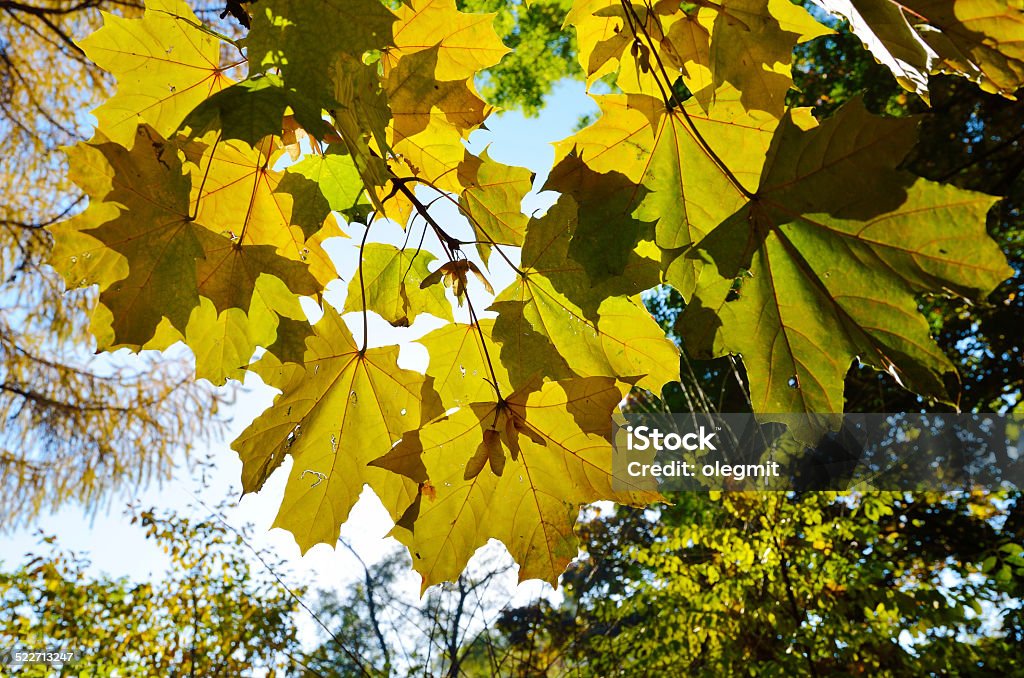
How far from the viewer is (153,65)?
24.7 inches

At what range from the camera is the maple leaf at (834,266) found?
432mm

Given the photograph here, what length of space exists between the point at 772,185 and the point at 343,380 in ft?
1.41

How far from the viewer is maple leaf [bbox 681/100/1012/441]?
432mm

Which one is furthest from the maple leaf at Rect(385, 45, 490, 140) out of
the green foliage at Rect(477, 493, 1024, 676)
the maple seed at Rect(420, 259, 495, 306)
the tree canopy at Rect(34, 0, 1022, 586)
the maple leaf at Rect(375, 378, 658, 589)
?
the green foliage at Rect(477, 493, 1024, 676)

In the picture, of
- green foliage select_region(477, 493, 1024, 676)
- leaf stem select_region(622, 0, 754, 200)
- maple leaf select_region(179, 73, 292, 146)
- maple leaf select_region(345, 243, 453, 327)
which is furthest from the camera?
green foliage select_region(477, 493, 1024, 676)

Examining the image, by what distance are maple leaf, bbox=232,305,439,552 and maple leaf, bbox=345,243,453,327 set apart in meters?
0.03

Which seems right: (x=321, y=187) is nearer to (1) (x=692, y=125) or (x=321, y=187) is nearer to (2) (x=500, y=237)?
(2) (x=500, y=237)

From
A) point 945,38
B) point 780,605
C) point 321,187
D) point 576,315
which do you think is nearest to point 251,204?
point 321,187

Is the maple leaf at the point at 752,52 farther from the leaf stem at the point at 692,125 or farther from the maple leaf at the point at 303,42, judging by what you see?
the maple leaf at the point at 303,42

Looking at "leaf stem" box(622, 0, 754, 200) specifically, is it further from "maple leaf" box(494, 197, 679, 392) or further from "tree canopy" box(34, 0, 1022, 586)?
"maple leaf" box(494, 197, 679, 392)

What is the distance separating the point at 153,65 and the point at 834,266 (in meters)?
0.62

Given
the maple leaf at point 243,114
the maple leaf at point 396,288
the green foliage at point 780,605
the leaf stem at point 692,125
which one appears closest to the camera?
the maple leaf at point 243,114

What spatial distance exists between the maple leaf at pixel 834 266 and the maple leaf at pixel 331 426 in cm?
28

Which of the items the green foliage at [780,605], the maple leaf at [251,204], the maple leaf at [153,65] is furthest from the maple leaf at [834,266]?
the green foliage at [780,605]
